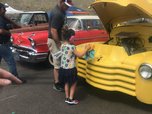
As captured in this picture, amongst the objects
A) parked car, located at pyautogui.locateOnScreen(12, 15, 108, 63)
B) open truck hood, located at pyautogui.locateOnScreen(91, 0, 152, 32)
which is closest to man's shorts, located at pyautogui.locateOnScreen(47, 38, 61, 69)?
open truck hood, located at pyautogui.locateOnScreen(91, 0, 152, 32)

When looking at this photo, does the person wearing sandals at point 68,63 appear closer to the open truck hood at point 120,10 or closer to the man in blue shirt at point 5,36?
the open truck hood at point 120,10

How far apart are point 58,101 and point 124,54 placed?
138 cm

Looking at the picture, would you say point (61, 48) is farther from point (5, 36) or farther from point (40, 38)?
Answer: point (40, 38)

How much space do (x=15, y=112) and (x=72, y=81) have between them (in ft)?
3.40

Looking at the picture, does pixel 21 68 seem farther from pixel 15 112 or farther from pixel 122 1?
pixel 122 1

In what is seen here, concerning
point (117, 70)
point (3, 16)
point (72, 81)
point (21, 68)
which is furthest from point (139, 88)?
point (21, 68)

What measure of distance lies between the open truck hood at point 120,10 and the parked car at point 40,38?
1.46 metres

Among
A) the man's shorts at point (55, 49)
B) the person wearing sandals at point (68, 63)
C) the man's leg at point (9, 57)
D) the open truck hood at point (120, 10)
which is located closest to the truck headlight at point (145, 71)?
the open truck hood at point (120, 10)

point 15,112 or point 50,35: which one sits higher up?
point 50,35

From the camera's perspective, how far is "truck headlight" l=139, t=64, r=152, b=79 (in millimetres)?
4785

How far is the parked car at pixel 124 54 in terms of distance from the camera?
494 cm

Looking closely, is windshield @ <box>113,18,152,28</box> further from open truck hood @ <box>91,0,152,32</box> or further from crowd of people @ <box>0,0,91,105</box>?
crowd of people @ <box>0,0,91,105</box>

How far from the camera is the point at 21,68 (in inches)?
342

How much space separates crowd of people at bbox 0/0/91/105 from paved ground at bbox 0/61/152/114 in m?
0.22
